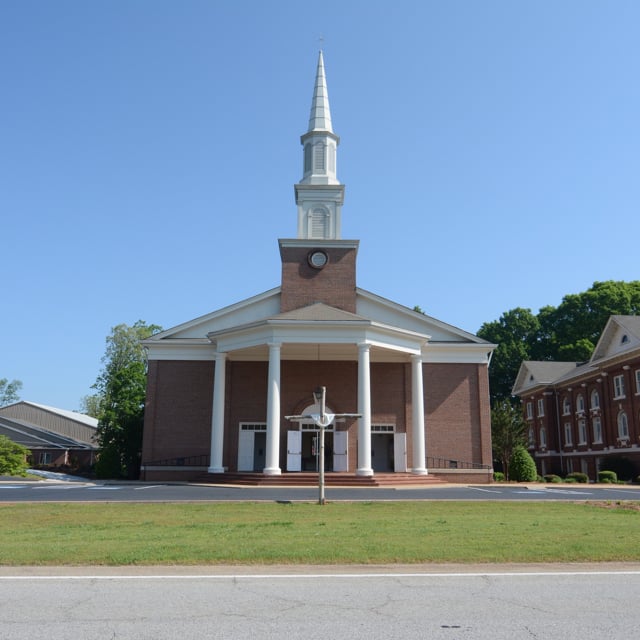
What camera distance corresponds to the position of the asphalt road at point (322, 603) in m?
5.75

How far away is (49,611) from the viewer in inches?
252

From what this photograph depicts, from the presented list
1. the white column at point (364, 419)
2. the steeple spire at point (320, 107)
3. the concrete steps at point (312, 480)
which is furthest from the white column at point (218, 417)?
the steeple spire at point (320, 107)

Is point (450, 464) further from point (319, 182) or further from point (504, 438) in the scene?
point (319, 182)

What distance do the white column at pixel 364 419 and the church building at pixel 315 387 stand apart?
72.2 inches

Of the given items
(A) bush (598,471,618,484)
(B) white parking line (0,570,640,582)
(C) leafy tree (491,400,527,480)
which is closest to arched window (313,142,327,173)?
(C) leafy tree (491,400,527,480)

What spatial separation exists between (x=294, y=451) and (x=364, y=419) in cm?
484

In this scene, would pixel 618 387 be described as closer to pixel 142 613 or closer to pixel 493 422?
pixel 493 422

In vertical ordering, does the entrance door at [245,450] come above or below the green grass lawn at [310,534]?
above

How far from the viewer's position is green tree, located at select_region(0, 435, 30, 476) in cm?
3769

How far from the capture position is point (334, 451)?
3397cm

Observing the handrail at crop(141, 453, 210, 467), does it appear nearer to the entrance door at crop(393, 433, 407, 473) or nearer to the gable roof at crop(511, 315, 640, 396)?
the entrance door at crop(393, 433, 407, 473)

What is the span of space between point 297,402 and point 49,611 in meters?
28.6

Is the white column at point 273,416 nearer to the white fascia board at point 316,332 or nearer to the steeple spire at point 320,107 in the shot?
the white fascia board at point 316,332

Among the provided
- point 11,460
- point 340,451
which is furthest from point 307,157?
point 11,460
